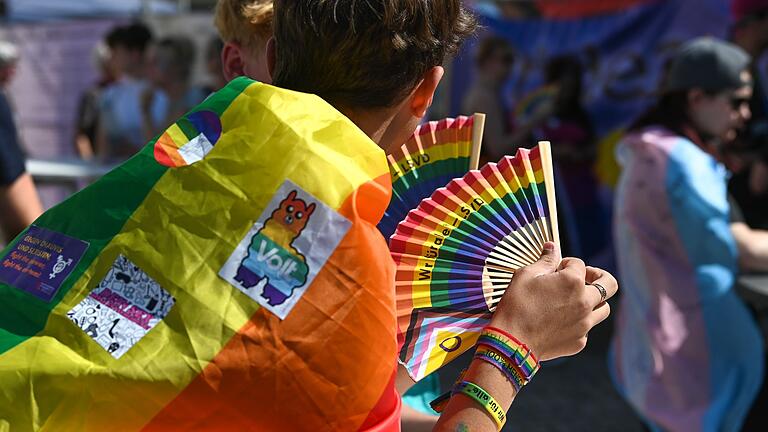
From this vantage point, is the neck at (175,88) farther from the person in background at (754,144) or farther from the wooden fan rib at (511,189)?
the wooden fan rib at (511,189)

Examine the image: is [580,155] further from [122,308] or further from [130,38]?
[122,308]

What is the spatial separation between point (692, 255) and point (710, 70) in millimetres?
649

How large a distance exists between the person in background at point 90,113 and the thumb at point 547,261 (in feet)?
19.4

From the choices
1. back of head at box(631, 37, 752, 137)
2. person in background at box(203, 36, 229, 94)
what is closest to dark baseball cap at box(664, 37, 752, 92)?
back of head at box(631, 37, 752, 137)

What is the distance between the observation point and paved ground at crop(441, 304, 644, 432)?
448 cm

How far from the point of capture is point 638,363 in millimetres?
3330

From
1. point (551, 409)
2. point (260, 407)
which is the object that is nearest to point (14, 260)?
point (260, 407)

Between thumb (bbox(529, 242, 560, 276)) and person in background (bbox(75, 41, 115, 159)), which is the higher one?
thumb (bbox(529, 242, 560, 276))

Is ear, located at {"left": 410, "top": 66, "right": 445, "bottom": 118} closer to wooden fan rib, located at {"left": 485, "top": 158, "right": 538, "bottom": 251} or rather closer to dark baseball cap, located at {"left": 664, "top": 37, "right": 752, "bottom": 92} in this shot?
wooden fan rib, located at {"left": 485, "top": 158, "right": 538, "bottom": 251}

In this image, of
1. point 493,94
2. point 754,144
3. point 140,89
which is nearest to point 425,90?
point 754,144

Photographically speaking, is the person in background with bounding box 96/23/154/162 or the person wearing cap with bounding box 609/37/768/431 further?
the person in background with bounding box 96/23/154/162

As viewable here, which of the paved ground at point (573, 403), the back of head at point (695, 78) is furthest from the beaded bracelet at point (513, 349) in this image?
the paved ground at point (573, 403)

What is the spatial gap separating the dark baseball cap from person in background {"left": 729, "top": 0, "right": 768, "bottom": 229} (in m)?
0.65

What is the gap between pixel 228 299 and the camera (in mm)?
870
